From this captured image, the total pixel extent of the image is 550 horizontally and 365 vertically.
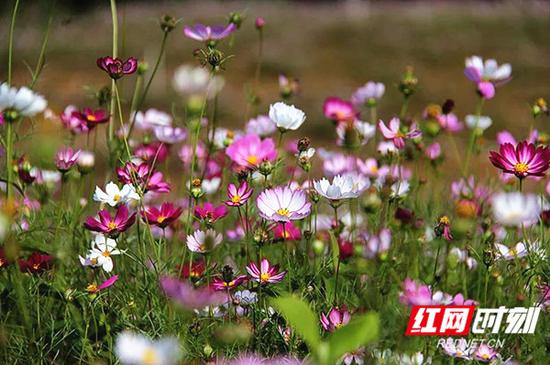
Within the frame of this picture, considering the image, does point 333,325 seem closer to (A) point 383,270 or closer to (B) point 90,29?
(A) point 383,270

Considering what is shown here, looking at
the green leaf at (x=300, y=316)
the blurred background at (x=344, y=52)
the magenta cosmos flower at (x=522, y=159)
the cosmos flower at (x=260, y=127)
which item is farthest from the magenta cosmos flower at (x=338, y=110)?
the blurred background at (x=344, y=52)

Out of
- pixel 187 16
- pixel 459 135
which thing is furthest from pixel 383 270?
pixel 187 16

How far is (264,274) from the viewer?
1.01 metres

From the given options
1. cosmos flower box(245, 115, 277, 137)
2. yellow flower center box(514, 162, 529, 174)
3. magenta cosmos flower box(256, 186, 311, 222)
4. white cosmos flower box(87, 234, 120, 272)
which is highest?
yellow flower center box(514, 162, 529, 174)

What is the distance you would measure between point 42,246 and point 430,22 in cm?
387

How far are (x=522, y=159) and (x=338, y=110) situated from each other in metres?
0.59

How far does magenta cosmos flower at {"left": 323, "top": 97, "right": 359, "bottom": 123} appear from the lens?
1593 mm

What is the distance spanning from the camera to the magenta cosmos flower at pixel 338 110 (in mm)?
1593

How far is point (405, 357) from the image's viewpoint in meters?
0.96

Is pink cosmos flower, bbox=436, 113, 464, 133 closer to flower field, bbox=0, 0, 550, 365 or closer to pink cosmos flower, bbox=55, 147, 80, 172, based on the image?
flower field, bbox=0, 0, 550, 365

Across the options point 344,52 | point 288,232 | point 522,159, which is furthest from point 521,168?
point 344,52

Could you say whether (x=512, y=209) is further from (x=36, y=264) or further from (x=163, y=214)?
(x=36, y=264)

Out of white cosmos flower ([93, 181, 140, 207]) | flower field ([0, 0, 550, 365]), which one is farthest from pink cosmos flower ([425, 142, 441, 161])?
white cosmos flower ([93, 181, 140, 207])

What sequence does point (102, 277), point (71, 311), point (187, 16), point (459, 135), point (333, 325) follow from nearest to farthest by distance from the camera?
point (333, 325)
point (71, 311)
point (102, 277)
point (459, 135)
point (187, 16)
